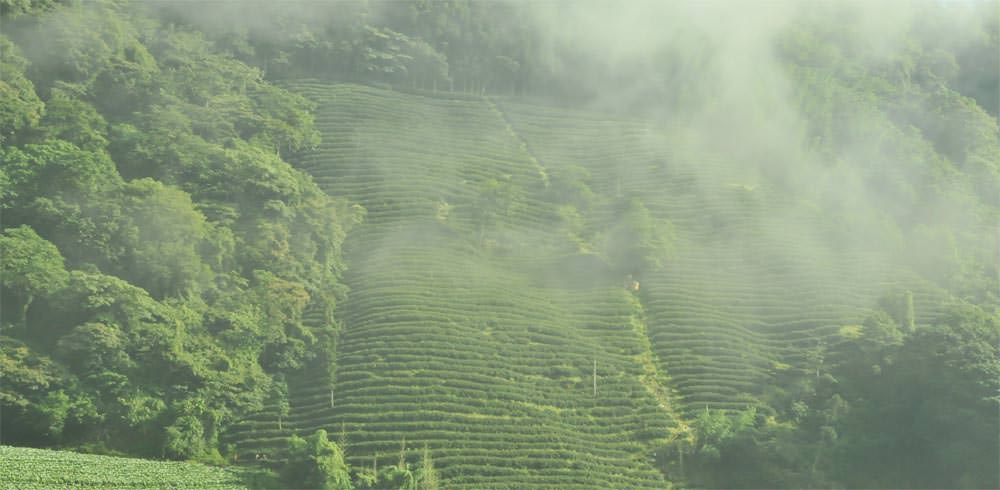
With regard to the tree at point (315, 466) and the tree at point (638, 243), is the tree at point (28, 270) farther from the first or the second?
the tree at point (638, 243)

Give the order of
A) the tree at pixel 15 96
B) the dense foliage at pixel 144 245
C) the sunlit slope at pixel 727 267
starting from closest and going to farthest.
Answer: the dense foliage at pixel 144 245 < the sunlit slope at pixel 727 267 < the tree at pixel 15 96

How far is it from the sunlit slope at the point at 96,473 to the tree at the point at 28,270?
9.68 metres

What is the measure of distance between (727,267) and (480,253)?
584 inches

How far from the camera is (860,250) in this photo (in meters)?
68.7

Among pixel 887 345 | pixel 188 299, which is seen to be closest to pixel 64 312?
pixel 188 299

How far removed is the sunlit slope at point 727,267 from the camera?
58.3 meters

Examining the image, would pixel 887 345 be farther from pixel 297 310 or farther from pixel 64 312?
pixel 64 312

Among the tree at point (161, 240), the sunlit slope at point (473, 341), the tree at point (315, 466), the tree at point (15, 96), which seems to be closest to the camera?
the tree at point (315, 466)

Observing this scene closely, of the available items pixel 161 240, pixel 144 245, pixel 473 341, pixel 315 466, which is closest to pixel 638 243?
pixel 473 341

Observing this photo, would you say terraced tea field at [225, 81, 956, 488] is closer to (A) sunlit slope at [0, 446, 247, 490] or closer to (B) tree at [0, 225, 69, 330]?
(A) sunlit slope at [0, 446, 247, 490]

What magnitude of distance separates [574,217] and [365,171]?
46.9ft

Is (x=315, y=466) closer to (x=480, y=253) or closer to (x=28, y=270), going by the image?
(x=28, y=270)

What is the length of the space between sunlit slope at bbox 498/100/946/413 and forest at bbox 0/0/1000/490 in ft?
0.74

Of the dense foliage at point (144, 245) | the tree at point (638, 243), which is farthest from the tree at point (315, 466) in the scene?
the tree at point (638, 243)
